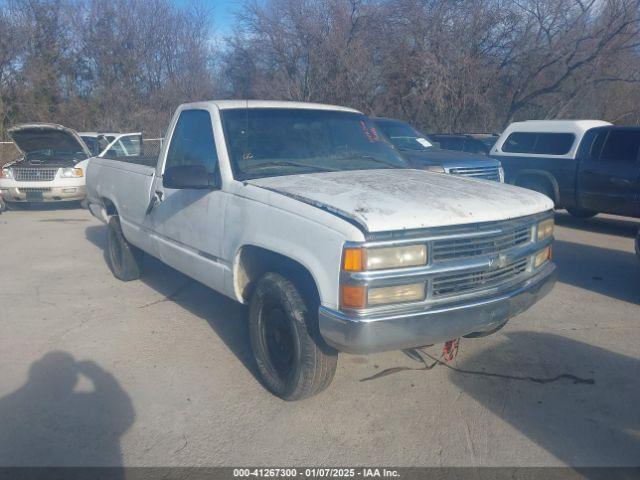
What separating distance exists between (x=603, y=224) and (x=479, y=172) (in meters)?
3.56

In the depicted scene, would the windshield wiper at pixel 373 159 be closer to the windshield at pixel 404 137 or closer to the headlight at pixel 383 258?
the headlight at pixel 383 258

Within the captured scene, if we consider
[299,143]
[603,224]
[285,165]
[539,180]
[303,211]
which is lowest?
[603,224]

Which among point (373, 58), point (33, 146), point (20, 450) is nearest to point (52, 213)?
point (33, 146)

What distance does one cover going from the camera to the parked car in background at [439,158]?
835 centimetres

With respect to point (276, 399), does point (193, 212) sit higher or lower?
higher

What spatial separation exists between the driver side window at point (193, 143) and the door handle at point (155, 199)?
285mm

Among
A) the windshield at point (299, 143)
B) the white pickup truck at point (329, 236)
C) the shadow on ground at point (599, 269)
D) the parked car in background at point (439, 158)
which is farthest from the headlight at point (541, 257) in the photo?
the parked car in background at point (439, 158)

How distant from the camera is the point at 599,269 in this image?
723cm

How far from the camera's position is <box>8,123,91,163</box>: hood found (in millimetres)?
11164

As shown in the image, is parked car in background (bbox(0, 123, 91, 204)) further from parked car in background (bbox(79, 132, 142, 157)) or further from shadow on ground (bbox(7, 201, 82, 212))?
parked car in background (bbox(79, 132, 142, 157))

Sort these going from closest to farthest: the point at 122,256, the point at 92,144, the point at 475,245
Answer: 1. the point at 475,245
2. the point at 122,256
3. the point at 92,144

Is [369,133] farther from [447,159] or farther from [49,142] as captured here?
[49,142]

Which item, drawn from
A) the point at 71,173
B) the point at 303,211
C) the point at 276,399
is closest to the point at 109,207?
the point at 276,399

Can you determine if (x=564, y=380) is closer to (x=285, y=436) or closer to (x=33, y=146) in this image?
(x=285, y=436)
